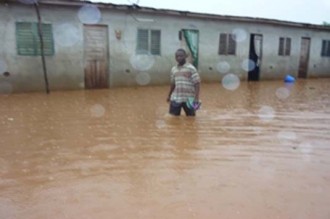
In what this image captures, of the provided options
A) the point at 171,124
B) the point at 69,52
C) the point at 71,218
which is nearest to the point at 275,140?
the point at 171,124

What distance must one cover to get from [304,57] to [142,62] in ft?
37.5

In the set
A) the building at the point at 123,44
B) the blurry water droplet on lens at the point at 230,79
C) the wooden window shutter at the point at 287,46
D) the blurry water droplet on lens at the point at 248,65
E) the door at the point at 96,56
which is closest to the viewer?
the building at the point at 123,44

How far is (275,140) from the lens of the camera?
Result: 6.39 metres

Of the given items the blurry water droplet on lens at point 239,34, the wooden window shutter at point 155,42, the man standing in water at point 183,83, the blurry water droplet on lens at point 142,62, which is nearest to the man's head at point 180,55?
the man standing in water at point 183,83

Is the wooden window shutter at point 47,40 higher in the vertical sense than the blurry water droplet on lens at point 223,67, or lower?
higher

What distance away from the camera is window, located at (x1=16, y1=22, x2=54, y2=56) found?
11781 millimetres

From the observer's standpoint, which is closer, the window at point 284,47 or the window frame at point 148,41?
the window frame at point 148,41

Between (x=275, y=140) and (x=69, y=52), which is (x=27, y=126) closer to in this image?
(x=275, y=140)

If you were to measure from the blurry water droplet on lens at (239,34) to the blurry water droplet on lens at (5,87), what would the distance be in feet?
34.9

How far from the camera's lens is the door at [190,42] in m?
15.7

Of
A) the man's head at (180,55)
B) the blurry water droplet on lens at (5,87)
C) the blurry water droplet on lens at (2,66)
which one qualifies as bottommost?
the blurry water droplet on lens at (5,87)

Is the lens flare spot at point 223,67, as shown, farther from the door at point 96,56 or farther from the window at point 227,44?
the door at point 96,56

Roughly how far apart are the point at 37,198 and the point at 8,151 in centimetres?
193

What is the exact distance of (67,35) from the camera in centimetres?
1268
